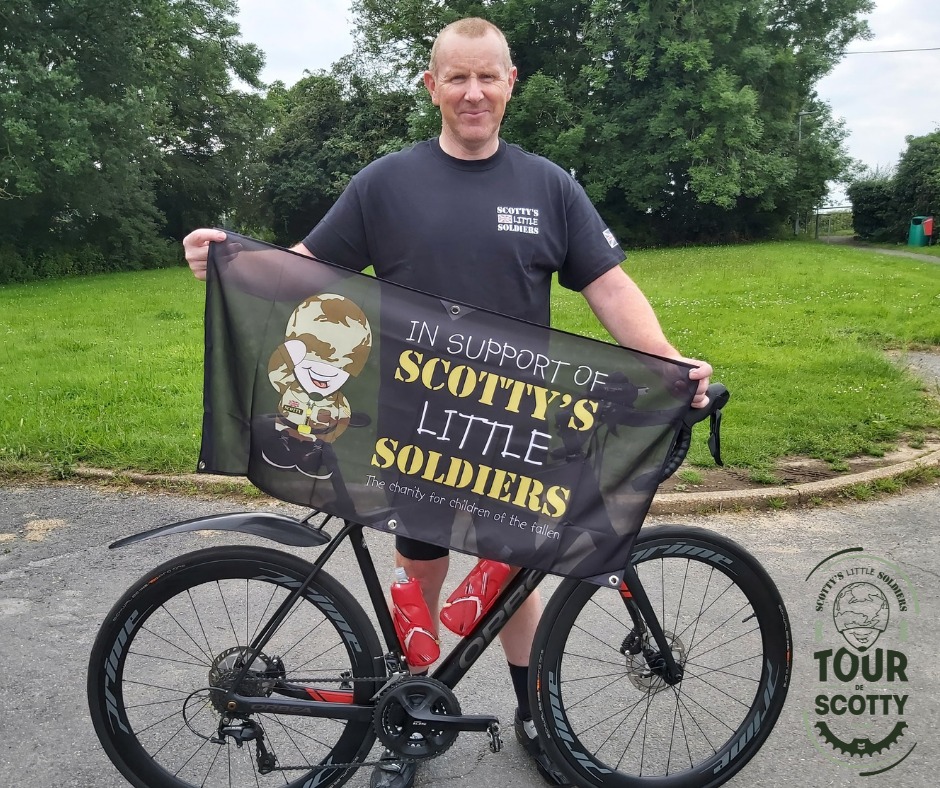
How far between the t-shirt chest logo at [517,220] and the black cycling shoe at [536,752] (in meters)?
1.53

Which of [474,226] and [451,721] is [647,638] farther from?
[474,226]

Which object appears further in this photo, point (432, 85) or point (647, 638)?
point (647, 638)

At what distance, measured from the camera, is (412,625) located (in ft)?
8.09

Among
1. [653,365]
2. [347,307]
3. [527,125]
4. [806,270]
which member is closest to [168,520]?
[347,307]

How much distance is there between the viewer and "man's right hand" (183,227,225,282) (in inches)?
85.9

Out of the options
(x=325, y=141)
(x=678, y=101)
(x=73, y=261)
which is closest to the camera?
(x=73, y=261)

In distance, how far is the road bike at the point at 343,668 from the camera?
2328mm

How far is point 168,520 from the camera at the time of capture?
4910 mm

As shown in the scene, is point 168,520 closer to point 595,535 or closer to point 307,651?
point 307,651

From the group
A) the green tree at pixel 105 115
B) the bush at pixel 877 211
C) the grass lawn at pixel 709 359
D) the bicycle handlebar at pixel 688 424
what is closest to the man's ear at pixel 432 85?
the bicycle handlebar at pixel 688 424

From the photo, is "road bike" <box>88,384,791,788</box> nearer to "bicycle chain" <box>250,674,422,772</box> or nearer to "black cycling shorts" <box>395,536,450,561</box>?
"bicycle chain" <box>250,674,422,772</box>

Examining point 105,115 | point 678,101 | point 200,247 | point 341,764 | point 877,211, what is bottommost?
point 341,764

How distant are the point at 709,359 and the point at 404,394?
6.93 m

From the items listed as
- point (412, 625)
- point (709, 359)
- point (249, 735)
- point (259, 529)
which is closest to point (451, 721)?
point (412, 625)
